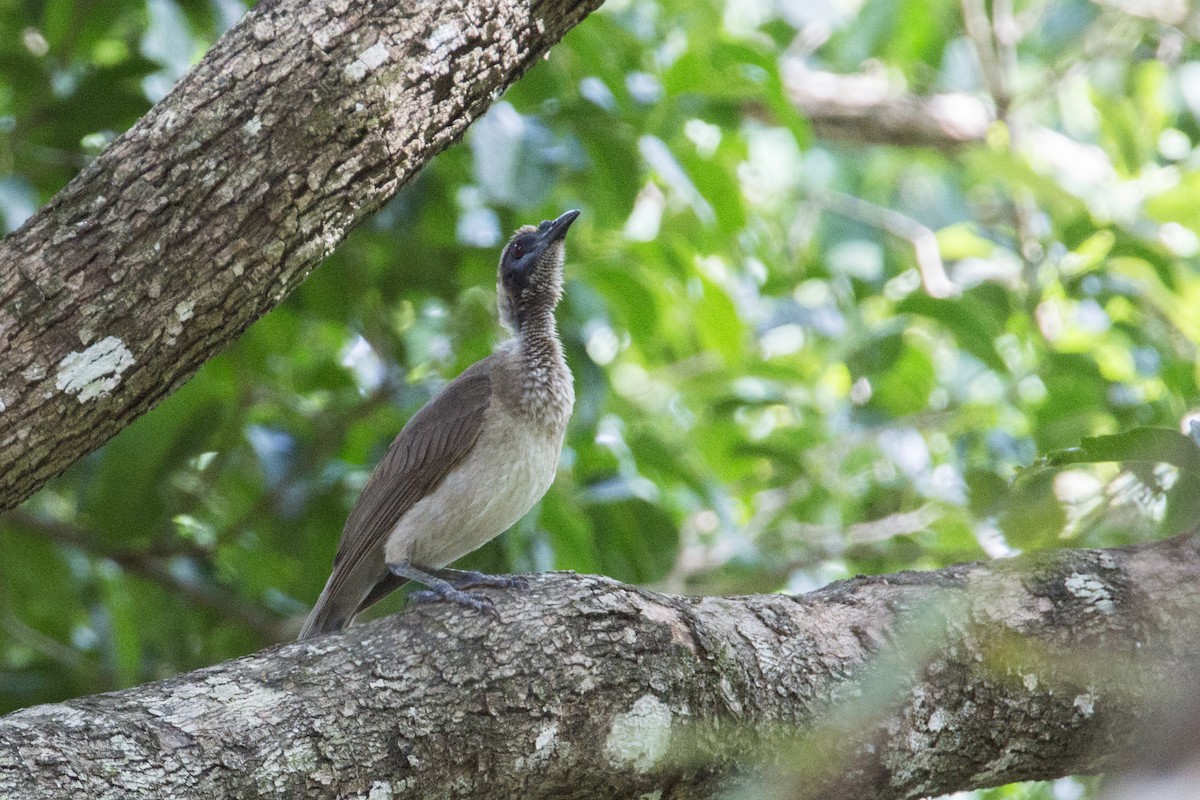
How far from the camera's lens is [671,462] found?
4.63 metres

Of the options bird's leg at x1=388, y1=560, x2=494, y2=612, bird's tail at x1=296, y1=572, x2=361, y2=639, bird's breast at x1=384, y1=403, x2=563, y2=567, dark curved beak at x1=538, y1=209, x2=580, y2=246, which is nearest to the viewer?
bird's leg at x1=388, y1=560, x2=494, y2=612

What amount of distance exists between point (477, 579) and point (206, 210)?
1.33 meters

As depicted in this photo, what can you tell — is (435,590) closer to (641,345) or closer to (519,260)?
(519,260)

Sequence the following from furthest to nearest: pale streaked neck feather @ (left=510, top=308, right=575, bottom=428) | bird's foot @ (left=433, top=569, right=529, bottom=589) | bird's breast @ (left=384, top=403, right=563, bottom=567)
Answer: pale streaked neck feather @ (left=510, top=308, right=575, bottom=428) → bird's breast @ (left=384, top=403, right=563, bottom=567) → bird's foot @ (left=433, top=569, right=529, bottom=589)

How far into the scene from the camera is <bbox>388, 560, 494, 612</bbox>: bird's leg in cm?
271

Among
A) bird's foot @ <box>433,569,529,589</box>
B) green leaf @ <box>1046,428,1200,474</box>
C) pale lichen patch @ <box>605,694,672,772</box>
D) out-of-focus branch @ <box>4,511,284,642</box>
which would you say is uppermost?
out-of-focus branch @ <box>4,511,284,642</box>

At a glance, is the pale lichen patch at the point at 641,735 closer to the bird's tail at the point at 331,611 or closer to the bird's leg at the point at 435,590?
the bird's leg at the point at 435,590

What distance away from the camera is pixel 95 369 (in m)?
2.55

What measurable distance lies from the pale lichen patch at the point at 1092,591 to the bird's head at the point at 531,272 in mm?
2190

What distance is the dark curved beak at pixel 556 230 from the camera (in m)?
4.37

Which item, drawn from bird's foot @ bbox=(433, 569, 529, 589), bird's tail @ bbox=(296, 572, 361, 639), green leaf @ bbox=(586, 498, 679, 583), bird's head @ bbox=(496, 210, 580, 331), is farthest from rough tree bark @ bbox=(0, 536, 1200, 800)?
bird's head @ bbox=(496, 210, 580, 331)

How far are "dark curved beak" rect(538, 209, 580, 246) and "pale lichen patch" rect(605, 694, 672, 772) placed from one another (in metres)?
2.21

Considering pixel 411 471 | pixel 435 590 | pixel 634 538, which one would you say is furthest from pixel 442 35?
pixel 634 538

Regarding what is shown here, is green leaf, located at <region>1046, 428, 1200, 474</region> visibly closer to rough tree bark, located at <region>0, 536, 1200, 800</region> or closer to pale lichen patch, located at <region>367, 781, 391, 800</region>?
rough tree bark, located at <region>0, 536, 1200, 800</region>
